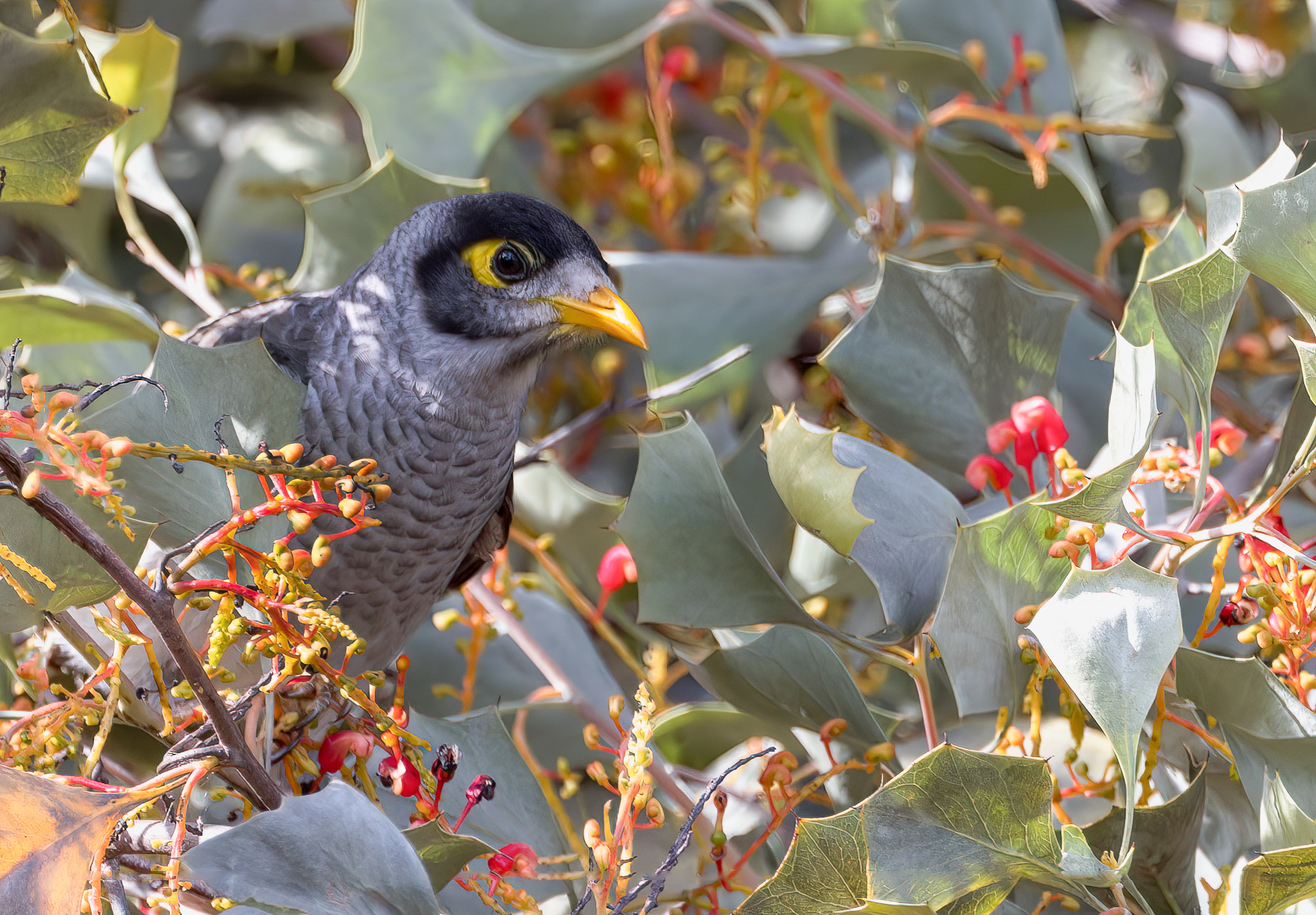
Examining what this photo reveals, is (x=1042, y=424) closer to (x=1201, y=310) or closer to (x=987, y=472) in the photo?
(x=987, y=472)

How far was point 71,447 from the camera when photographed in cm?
57

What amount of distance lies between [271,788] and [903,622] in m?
0.49

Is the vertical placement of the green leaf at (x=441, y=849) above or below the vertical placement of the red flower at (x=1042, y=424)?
below

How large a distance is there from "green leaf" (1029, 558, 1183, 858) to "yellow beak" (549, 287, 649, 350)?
0.65 m

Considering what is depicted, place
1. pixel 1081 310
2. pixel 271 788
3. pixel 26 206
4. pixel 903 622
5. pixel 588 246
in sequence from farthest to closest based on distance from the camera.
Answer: pixel 26 206 < pixel 1081 310 < pixel 588 246 < pixel 903 622 < pixel 271 788

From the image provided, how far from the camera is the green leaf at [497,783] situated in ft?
3.18

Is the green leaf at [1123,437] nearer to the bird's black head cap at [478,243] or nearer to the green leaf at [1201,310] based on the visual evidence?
the green leaf at [1201,310]

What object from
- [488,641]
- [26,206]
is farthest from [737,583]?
[26,206]

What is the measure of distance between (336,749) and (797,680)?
0.39 m

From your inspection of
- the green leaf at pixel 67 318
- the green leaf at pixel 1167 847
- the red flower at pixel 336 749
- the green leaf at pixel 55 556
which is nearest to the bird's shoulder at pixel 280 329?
the green leaf at pixel 67 318

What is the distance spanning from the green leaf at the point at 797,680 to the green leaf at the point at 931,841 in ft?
0.76

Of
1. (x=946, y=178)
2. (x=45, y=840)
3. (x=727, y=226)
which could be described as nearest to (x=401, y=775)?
(x=45, y=840)

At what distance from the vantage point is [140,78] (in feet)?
4.27

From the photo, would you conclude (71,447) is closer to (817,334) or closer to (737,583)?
(737,583)
